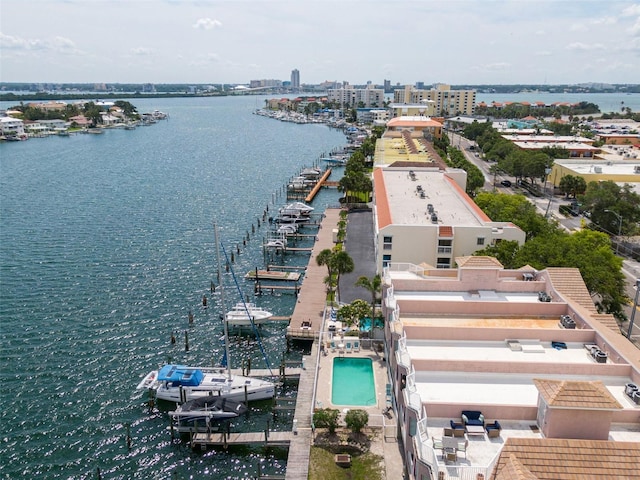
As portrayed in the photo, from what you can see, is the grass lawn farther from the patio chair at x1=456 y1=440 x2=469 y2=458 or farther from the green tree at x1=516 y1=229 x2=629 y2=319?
the green tree at x1=516 y1=229 x2=629 y2=319

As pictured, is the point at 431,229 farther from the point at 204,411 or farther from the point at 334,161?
the point at 334,161

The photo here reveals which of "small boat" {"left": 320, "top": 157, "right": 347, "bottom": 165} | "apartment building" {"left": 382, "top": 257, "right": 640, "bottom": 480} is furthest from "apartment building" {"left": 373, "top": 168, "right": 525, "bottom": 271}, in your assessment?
"small boat" {"left": 320, "top": 157, "right": 347, "bottom": 165}

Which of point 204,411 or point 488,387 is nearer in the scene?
point 488,387

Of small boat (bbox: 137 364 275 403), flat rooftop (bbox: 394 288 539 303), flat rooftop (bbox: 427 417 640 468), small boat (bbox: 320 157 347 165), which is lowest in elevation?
small boat (bbox: 137 364 275 403)

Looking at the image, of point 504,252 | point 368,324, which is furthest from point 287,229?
point 504,252

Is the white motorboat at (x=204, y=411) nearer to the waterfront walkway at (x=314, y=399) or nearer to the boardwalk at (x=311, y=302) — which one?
the waterfront walkway at (x=314, y=399)

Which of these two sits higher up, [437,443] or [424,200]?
[424,200]

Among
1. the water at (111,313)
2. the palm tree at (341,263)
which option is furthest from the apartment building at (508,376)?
the water at (111,313)
